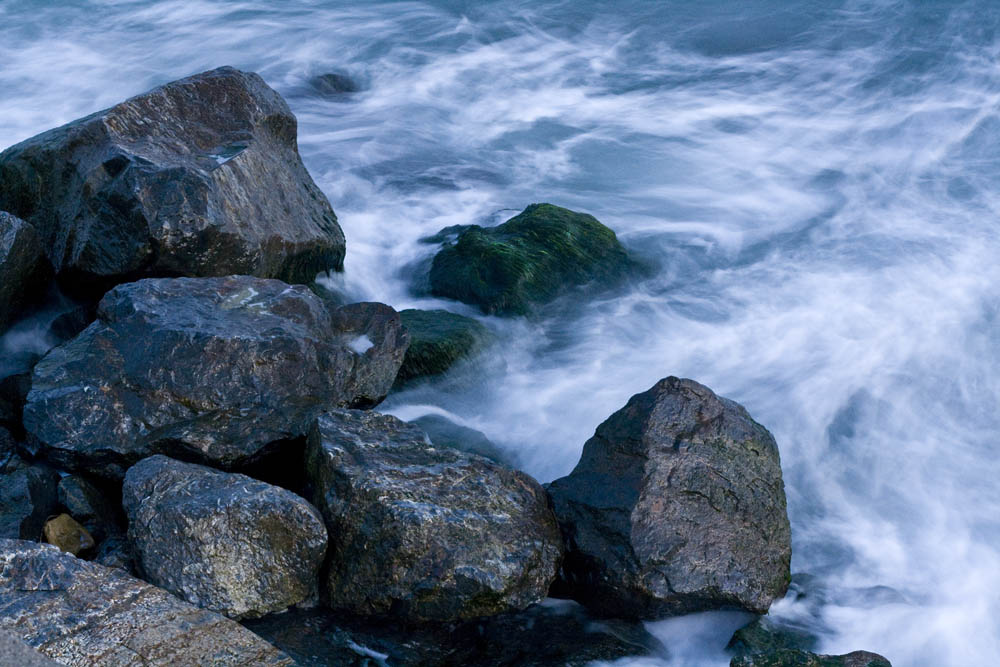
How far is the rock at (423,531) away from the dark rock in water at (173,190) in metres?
1.30

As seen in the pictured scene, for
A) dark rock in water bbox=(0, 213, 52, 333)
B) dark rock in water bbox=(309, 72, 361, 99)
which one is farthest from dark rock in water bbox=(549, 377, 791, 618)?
dark rock in water bbox=(309, 72, 361, 99)

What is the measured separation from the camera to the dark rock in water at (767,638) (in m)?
4.05

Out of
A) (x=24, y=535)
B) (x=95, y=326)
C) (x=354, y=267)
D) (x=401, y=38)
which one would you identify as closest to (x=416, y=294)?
(x=354, y=267)

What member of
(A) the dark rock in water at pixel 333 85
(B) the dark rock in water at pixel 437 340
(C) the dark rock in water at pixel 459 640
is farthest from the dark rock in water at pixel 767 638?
(A) the dark rock in water at pixel 333 85

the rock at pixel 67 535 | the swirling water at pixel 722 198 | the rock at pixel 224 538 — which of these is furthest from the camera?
the swirling water at pixel 722 198

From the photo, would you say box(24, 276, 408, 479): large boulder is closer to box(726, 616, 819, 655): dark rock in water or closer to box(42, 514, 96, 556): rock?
box(42, 514, 96, 556): rock

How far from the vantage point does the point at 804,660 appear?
12.3 feet

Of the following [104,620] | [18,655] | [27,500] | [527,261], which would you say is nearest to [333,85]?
[527,261]

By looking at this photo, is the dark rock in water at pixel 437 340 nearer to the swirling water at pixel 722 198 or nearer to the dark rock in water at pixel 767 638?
the swirling water at pixel 722 198

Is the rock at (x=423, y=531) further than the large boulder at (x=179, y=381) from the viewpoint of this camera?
No

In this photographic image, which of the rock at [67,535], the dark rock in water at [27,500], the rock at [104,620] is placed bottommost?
the rock at [67,535]

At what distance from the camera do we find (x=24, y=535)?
155 inches

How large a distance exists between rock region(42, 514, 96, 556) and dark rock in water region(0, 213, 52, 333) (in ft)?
4.58

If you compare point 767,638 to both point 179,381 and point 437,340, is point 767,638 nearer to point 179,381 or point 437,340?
point 437,340
